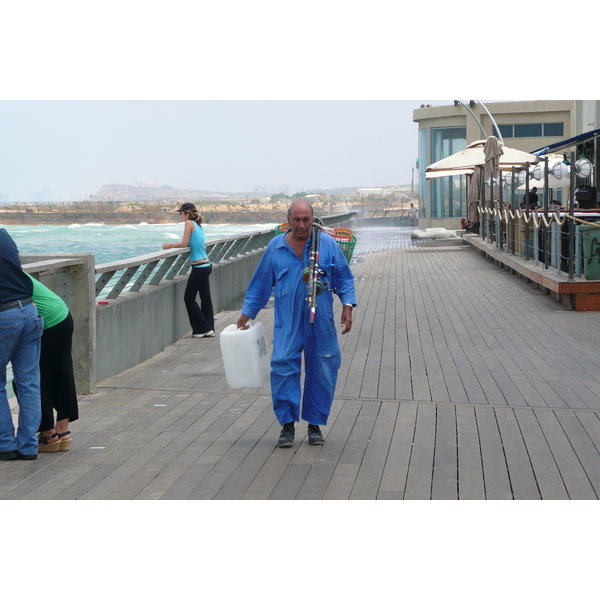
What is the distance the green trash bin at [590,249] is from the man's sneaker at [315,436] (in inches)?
278

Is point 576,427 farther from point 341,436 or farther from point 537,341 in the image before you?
point 537,341

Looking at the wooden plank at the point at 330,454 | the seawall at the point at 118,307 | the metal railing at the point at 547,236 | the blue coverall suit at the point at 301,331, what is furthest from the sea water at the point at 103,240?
the blue coverall suit at the point at 301,331

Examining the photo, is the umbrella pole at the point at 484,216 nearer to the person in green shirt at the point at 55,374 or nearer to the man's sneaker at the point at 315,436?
the man's sneaker at the point at 315,436

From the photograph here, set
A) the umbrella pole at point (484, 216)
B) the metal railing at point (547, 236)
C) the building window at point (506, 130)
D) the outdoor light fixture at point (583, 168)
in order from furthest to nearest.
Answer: the building window at point (506, 130)
the umbrella pole at point (484, 216)
the outdoor light fixture at point (583, 168)
the metal railing at point (547, 236)

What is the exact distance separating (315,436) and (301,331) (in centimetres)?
71

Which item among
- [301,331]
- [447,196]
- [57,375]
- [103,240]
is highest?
[447,196]

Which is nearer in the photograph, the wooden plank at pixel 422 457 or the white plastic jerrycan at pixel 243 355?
the wooden plank at pixel 422 457

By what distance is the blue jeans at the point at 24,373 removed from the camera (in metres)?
4.92

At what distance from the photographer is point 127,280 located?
8641 mm

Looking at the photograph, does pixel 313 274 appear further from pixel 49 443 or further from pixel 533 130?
pixel 533 130

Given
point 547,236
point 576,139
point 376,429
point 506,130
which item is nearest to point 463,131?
point 506,130

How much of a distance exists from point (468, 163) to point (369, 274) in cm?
840

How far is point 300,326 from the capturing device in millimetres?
5328

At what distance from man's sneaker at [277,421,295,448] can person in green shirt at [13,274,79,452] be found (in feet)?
4.45
